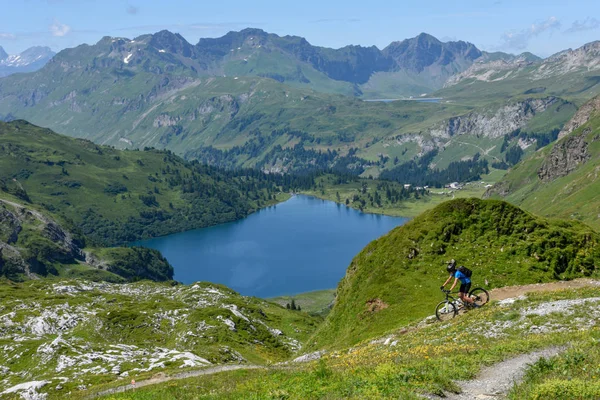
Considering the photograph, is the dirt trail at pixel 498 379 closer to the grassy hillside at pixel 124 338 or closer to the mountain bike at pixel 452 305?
the mountain bike at pixel 452 305

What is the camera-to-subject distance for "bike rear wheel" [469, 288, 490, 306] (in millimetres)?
41375

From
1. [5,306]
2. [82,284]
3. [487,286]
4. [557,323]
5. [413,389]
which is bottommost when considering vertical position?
[82,284]

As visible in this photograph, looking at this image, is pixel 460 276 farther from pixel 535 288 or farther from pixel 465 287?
pixel 535 288

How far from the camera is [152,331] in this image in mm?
90938

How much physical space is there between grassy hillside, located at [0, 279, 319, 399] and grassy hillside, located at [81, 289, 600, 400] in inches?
1003

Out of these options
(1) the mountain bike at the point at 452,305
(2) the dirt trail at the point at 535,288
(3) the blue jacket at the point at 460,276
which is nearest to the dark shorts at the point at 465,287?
(3) the blue jacket at the point at 460,276

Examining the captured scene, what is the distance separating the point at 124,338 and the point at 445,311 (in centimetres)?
6335

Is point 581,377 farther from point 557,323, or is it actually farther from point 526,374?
point 557,323

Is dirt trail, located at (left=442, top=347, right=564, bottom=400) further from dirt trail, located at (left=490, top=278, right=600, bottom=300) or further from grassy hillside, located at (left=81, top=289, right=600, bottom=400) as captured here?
dirt trail, located at (left=490, top=278, right=600, bottom=300)

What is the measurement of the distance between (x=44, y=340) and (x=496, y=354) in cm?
7610

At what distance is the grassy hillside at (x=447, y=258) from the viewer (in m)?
53.9

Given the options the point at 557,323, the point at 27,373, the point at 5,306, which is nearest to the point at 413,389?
the point at 557,323

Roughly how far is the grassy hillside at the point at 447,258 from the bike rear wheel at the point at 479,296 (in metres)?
8.01

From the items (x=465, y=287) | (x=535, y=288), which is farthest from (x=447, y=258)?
(x=465, y=287)
